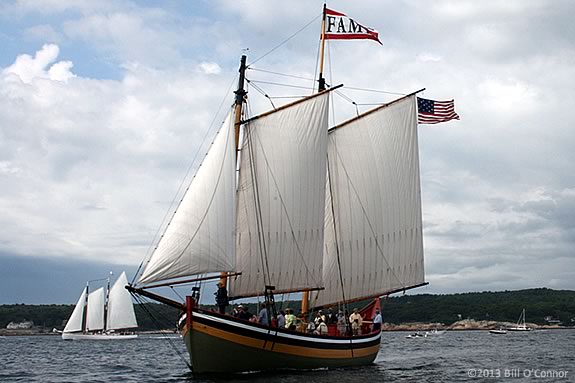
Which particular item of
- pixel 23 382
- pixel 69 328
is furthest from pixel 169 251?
pixel 69 328

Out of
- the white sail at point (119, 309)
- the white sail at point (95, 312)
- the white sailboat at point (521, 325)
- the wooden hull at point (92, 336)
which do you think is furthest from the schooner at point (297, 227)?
the white sailboat at point (521, 325)

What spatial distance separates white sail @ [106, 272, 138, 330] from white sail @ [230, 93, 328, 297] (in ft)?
268

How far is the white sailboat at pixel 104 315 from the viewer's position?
4766 inches

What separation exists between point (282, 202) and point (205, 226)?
647 cm

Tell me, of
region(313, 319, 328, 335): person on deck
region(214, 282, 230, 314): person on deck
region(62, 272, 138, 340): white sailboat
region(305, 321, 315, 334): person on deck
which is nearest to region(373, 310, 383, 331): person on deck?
region(313, 319, 328, 335): person on deck

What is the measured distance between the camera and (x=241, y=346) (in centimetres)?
3650

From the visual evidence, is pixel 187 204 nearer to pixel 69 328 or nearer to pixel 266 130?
pixel 266 130

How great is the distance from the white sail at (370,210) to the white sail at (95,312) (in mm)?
83043

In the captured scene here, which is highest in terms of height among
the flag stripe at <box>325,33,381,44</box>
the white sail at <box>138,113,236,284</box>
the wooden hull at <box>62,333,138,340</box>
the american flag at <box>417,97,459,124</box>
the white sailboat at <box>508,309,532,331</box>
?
the flag stripe at <box>325,33,381,44</box>

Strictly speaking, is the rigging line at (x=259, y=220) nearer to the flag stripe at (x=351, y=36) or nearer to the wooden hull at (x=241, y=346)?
the wooden hull at (x=241, y=346)

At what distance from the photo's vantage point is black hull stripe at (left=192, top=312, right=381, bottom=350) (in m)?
35.8

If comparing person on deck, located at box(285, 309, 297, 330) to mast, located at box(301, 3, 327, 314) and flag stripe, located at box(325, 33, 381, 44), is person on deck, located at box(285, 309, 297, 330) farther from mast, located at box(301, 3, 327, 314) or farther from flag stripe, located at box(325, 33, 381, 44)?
flag stripe, located at box(325, 33, 381, 44)

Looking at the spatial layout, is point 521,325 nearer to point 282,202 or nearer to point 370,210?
point 370,210

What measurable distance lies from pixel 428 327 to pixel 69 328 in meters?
106
